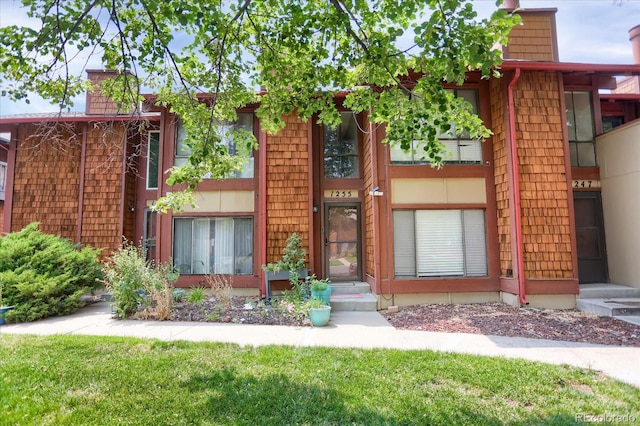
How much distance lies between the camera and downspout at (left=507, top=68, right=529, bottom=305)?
706 centimetres

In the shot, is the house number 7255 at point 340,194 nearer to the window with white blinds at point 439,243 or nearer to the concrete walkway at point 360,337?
the window with white blinds at point 439,243

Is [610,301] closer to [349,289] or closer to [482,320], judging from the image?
[482,320]

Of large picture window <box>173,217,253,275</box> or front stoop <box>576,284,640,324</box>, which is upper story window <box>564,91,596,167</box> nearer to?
front stoop <box>576,284,640,324</box>

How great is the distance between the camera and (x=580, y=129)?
8.52m

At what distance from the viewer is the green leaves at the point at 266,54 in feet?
10.8

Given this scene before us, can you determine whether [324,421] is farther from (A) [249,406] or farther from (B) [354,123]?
(B) [354,123]

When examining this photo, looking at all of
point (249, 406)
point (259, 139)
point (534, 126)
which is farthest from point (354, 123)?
point (249, 406)

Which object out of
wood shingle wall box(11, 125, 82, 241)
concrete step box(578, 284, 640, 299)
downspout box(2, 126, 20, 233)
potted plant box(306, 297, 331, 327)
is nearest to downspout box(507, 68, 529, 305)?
concrete step box(578, 284, 640, 299)

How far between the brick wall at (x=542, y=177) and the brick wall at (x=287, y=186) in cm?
468

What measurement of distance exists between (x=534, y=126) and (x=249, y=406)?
25.0 feet

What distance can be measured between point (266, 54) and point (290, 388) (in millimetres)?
3780

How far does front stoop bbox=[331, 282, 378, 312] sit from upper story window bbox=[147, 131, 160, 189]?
5.86 meters

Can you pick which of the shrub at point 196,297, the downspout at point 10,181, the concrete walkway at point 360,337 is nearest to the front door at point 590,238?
the concrete walkway at point 360,337

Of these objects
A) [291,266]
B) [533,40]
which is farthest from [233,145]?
[533,40]
